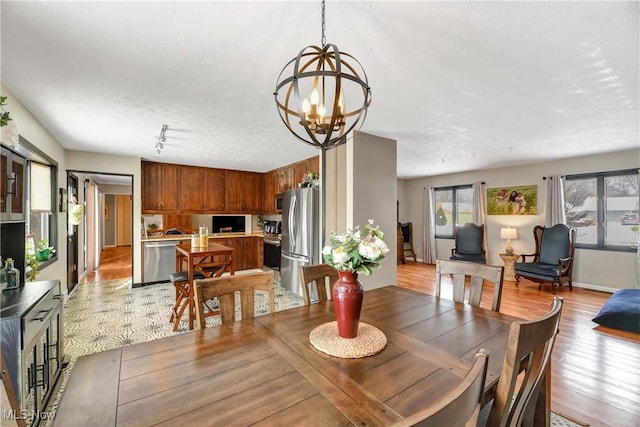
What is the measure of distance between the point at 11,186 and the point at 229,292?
179 cm

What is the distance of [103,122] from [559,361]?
5.12 meters

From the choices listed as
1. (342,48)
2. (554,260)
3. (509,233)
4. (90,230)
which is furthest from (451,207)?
(90,230)

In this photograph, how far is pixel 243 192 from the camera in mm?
6574

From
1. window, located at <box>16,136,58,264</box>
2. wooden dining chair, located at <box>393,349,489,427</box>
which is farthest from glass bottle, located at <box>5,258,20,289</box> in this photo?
wooden dining chair, located at <box>393,349,489,427</box>

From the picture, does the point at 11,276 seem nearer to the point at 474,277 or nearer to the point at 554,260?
the point at 474,277

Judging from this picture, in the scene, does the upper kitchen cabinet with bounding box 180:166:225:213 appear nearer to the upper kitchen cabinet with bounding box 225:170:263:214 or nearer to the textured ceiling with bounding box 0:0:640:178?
the upper kitchen cabinet with bounding box 225:170:263:214

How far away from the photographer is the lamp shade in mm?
5594

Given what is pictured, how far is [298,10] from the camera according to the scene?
4.71ft

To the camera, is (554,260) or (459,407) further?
(554,260)

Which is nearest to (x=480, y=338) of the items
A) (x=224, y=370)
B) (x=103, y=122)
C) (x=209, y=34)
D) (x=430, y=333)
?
(x=430, y=333)

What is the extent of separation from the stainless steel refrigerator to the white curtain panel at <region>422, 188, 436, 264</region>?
4.33 meters

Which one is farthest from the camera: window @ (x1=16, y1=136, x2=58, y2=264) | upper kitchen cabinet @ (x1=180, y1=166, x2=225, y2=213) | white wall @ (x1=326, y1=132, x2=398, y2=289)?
upper kitchen cabinet @ (x1=180, y1=166, x2=225, y2=213)

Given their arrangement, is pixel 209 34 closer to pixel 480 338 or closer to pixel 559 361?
pixel 480 338

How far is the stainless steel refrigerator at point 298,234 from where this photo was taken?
164 inches
